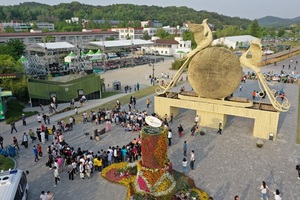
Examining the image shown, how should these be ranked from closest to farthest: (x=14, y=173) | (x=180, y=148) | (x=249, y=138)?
(x=14, y=173) → (x=180, y=148) → (x=249, y=138)

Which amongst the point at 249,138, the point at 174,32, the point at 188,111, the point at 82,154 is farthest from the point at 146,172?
the point at 174,32

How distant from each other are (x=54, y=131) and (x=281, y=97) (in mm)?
24134

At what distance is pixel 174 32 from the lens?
397 ft

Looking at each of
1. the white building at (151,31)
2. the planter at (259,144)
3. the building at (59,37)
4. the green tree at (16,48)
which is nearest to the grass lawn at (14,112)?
the planter at (259,144)

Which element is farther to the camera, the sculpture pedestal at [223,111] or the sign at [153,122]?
the sculpture pedestal at [223,111]

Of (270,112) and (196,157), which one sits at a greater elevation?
(270,112)

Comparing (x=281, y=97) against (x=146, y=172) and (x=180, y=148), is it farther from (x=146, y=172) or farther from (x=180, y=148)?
(x=146, y=172)

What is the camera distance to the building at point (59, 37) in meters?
64.5

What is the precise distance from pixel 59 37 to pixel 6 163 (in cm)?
6383

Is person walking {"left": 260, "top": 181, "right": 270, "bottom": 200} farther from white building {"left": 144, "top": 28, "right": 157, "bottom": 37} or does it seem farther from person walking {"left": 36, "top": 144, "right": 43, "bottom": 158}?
white building {"left": 144, "top": 28, "right": 157, "bottom": 37}

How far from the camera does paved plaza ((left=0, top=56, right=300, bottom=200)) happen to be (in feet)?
46.3

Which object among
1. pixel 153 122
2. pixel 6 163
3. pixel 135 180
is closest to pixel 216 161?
pixel 135 180

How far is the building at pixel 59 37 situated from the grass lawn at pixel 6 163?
44595mm

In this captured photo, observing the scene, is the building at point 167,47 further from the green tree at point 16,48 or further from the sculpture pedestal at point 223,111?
the sculpture pedestal at point 223,111
